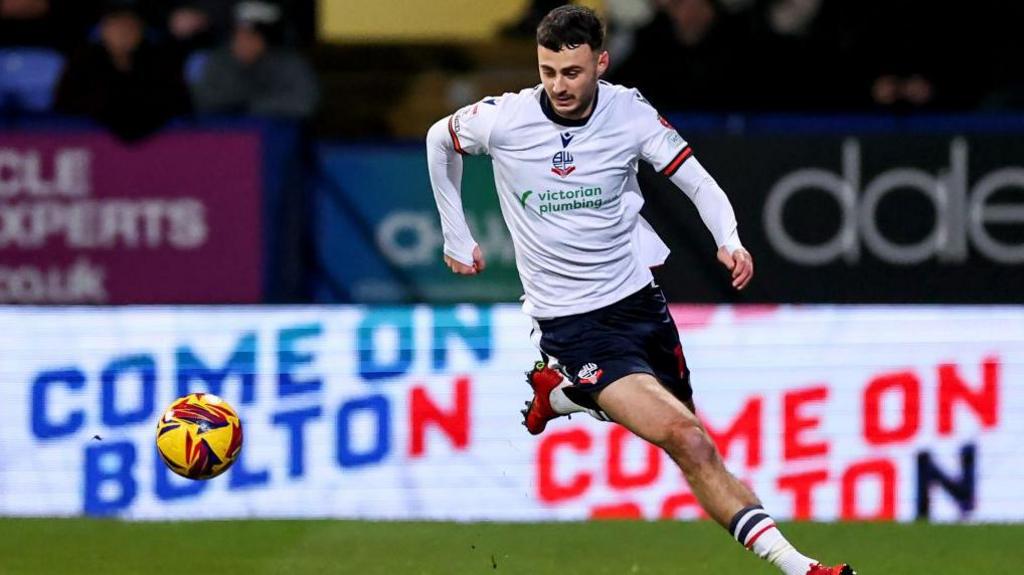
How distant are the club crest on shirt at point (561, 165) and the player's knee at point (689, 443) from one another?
3.46ft

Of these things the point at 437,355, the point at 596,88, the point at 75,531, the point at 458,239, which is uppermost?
the point at 596,88

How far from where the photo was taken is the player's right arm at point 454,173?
7.95 metres

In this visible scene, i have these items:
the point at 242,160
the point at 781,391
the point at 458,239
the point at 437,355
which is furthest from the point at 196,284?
the point at 458,239

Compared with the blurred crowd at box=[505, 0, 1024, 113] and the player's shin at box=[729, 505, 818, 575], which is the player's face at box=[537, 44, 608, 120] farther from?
the blurred crowd at box=[505, 0, 1024, 113]

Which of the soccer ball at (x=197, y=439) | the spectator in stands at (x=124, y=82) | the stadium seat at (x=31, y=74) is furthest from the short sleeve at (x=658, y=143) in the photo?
the stadium seat at (x=31, y=74)

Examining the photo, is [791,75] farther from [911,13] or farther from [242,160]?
[242,160]

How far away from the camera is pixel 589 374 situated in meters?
7.75

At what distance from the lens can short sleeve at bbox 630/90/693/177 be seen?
7.79 m

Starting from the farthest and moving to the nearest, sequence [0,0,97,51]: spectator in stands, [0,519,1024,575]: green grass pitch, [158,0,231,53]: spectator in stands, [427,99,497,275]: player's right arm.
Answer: [158,0,231,53]: spectator in stands < [0,0,97,51]: spectator in stands < [0,519,1024,575]: green grass pitch < [427,99,497,275]: player's right arm

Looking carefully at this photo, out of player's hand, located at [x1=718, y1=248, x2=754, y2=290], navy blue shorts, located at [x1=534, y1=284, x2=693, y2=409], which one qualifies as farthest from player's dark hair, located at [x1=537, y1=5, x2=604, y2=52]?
navy blue shorts, located at [x1=534, y1=284, x2=693, y2=409]

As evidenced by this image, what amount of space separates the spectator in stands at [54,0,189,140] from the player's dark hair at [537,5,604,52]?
20.8ft

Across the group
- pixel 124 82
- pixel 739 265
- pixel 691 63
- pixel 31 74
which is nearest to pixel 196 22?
pixel 31 74

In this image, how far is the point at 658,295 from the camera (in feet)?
26.3

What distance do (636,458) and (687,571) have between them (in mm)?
1653
